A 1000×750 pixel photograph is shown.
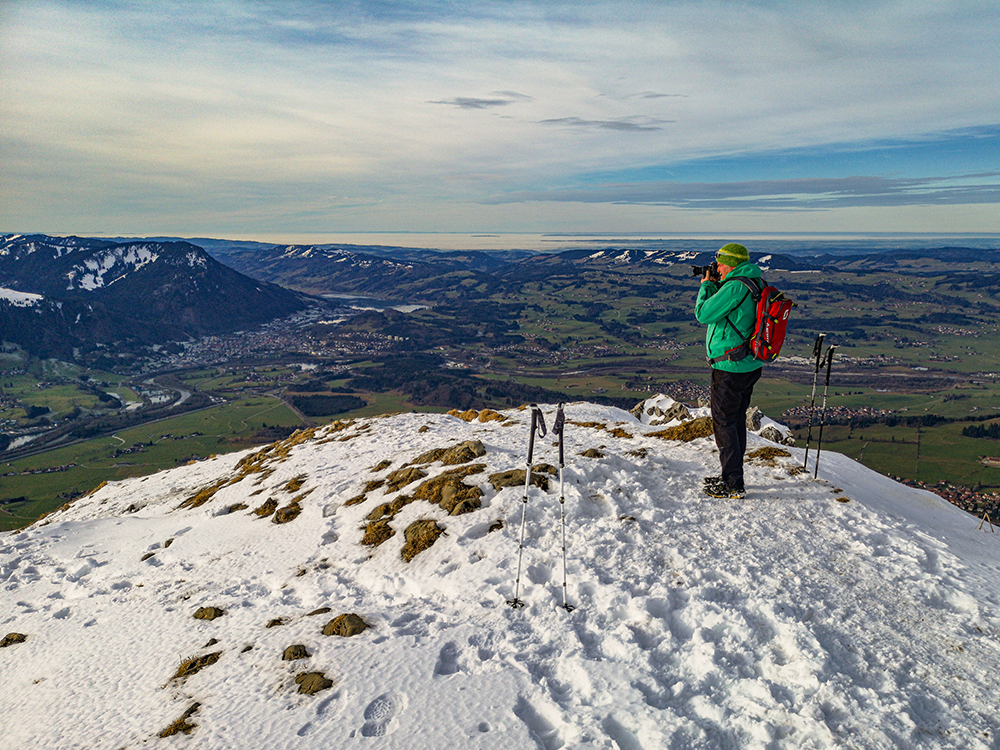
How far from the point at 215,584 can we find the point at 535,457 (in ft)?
28.7

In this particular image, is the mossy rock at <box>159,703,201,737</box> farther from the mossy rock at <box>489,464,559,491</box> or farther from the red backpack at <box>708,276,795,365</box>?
the red backpack at <box>708,276,795,365</box>

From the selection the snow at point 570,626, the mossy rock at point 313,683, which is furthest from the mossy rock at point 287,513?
Answer: the mossy rock at point 313,683

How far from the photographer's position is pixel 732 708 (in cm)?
627

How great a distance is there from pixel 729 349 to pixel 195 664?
11769mm

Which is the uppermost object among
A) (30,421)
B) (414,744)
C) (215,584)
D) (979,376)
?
(414,744)

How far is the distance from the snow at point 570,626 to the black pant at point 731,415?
0.81 metres

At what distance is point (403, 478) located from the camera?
1559cm

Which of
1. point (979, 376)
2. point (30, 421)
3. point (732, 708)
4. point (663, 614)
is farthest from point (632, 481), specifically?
point (979, 376)

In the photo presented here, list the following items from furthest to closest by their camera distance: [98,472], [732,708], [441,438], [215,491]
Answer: [98,472]
[215,491]
[441,438]
[732,708]

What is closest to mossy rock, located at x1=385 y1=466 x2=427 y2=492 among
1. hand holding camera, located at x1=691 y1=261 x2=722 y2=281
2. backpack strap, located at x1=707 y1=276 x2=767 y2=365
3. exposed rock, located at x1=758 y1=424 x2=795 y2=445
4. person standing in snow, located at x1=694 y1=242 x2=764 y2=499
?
person standing in snow, located at x1=694 y1=242 x2=764 y2=499

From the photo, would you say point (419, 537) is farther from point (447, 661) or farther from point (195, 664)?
point (195, 664)

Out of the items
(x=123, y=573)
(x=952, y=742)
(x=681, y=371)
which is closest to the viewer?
(x=952, y=742)

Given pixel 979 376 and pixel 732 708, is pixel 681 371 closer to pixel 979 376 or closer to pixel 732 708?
pixel 979 376

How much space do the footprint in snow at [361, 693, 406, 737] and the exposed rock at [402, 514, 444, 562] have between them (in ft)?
14.1
